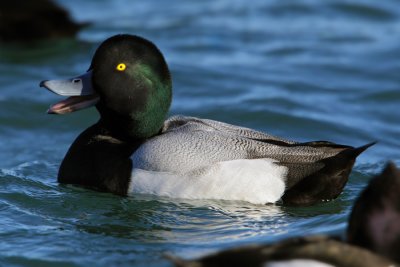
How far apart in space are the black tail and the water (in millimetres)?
90

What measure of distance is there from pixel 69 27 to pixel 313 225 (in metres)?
7.50

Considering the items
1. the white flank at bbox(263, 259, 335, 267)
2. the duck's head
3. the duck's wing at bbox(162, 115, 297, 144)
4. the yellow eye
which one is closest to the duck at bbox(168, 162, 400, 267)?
the white flank at bbox(263, 259, 335, 267)

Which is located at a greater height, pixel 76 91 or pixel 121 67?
pixel 121 67

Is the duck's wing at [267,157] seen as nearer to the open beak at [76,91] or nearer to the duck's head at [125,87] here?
the duck's head at [125,87]

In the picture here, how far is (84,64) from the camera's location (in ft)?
42.2

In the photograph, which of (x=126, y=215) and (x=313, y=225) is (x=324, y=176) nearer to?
(x=313, y=225)

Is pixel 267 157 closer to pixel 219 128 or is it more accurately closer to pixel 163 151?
pixel 219 128

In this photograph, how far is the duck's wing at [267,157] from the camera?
23.9 ft

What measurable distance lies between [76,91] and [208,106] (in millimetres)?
3706

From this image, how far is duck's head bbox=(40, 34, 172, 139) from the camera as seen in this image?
7.56 m

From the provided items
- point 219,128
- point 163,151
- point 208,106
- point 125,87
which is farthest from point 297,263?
point 208,106

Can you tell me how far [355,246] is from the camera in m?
5.20

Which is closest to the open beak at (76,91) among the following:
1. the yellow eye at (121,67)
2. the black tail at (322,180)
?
the yellow eye at (121,67)

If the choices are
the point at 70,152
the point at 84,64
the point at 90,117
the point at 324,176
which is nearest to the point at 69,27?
the point at 84,64
